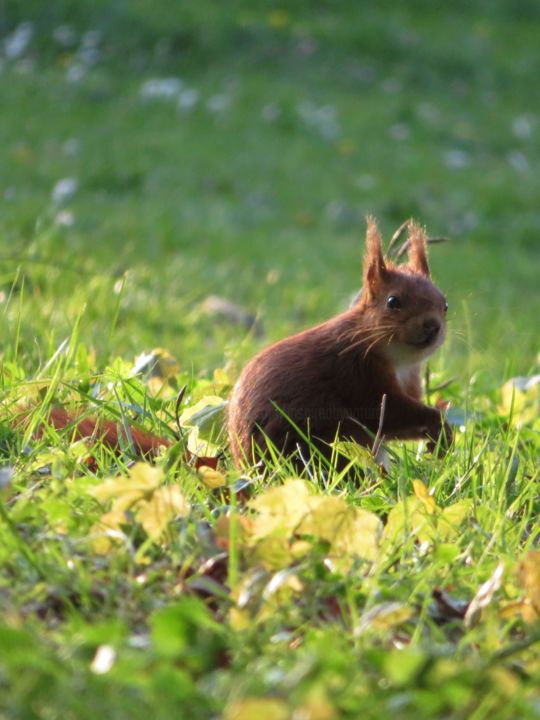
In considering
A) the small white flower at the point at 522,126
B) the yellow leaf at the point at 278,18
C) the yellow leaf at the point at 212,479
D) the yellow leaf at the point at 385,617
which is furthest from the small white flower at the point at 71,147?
the yellow leaf at the point at 385,617

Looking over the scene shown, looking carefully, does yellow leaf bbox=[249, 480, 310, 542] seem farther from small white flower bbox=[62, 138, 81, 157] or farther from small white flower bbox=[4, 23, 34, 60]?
small white flower bbox=[4, 23, 34, 60]

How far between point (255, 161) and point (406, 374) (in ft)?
24.3

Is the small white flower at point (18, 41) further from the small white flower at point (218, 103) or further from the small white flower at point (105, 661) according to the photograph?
the small white flower at point (105, 661)

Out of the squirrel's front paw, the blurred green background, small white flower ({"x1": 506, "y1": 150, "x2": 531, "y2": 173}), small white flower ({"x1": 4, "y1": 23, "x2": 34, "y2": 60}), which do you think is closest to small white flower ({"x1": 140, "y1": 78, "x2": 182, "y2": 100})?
the blurred green background

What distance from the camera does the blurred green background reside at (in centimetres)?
473

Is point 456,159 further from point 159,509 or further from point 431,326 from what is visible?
point 159,509

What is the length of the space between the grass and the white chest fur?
16cm

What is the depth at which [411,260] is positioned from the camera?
274 cm

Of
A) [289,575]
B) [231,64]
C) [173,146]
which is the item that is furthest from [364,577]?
[231,64]

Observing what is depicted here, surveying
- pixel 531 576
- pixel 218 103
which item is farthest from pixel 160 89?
pixel 531 576

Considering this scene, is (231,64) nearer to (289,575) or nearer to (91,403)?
(91,403)

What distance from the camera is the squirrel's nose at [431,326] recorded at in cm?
254

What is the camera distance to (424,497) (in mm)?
2023

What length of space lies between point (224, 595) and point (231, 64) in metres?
11.3
